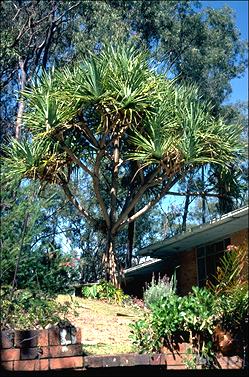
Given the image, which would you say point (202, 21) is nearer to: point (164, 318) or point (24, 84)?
point (24, 84)

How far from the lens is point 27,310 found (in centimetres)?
658

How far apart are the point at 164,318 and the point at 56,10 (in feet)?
53.9

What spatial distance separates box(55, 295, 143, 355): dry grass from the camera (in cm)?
804

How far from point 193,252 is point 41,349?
31.0ft

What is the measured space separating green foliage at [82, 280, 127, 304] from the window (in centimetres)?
208

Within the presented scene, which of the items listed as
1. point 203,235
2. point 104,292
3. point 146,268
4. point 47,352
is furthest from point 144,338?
point 146,268

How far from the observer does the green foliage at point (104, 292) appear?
13969 millimetres

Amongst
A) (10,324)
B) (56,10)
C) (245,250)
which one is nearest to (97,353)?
(10,324)

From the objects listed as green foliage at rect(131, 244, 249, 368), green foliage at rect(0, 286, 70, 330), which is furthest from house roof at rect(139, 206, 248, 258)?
green foliage at rect(0, 286, 70, 330)

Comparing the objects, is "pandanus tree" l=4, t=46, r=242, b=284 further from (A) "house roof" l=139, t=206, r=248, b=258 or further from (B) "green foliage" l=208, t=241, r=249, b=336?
(B) "green foliage" l=208, t=241, r=249, b=336

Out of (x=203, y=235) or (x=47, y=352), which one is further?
(x=203, y=235)

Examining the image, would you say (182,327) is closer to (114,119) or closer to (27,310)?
(27,310)

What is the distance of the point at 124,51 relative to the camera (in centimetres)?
1432

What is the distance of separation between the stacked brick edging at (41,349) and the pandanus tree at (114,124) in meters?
7.08
